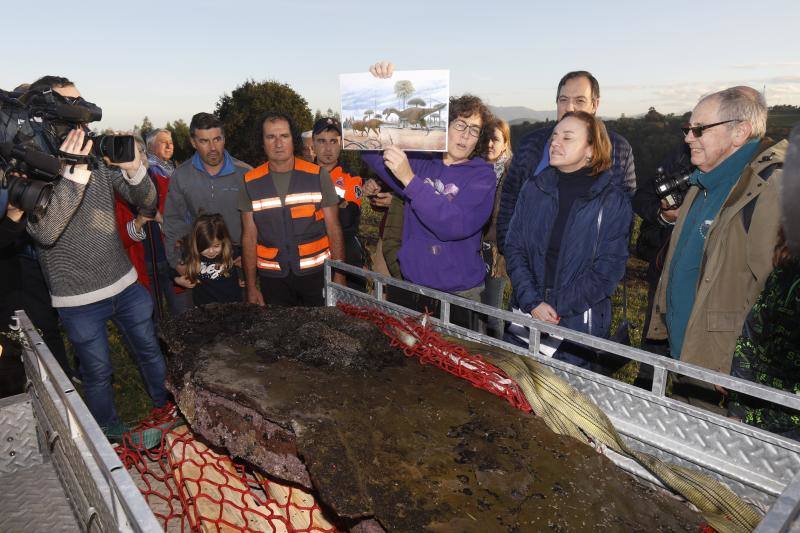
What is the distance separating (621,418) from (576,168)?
1.68 metres

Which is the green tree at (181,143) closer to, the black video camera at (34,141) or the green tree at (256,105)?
the green tree at (256,105)

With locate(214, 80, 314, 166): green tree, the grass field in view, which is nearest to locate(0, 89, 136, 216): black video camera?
Result: the grass field

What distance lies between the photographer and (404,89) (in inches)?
103

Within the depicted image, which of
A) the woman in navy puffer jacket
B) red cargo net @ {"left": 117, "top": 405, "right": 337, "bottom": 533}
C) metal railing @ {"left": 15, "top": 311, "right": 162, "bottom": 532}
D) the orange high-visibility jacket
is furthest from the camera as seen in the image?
the orange high-visibility jacket

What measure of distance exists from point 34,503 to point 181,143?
32.1 m

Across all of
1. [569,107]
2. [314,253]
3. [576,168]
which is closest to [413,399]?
[576,168]

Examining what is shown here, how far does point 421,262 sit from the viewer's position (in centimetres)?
370

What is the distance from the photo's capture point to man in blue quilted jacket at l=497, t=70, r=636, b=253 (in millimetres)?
3795

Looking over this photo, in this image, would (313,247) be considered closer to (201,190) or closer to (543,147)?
(201,190)

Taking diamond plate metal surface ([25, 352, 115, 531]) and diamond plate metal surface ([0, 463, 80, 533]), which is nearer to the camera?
diamond plate metal surface ([25, 352, 115, 531])

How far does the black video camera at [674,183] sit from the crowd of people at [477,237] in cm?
5

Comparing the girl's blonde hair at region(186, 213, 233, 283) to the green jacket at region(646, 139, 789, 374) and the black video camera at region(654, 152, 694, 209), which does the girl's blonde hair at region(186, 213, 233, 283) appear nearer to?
the black video camera at region(654, 152, 694, 209)

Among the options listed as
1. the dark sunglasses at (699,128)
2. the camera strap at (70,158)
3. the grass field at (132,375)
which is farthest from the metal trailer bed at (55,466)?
the dark sunglasses at (699,128)

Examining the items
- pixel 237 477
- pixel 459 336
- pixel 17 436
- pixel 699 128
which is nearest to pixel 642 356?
pixel 459 336
